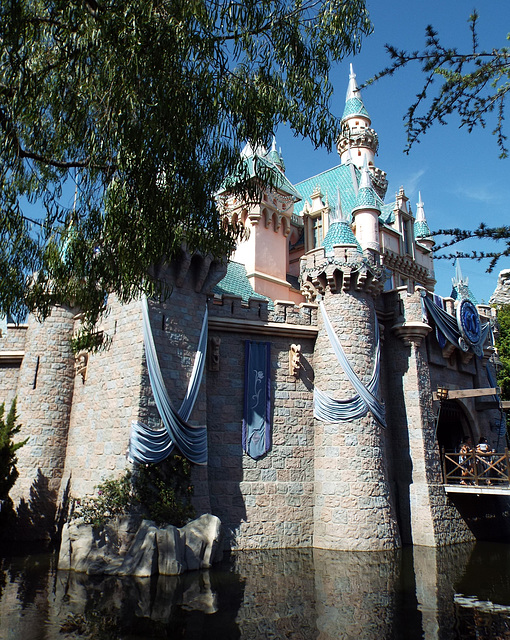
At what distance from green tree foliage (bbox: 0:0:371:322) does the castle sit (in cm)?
455

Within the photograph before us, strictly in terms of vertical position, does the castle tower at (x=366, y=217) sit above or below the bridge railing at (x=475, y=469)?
above

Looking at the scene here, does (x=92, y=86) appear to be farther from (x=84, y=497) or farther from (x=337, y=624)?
(x=84, y=497)

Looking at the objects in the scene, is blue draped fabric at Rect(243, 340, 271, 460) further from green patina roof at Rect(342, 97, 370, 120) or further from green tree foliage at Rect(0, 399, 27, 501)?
green patina roof at Rect(342, 97, 370, 120)

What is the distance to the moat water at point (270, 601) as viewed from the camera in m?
7.02

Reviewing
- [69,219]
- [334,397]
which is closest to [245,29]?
[69,219]

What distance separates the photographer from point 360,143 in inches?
1171

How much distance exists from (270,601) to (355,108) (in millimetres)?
28237

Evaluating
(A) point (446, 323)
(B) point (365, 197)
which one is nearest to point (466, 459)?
(A) point (446, 323)

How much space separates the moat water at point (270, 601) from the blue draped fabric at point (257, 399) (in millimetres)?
2795

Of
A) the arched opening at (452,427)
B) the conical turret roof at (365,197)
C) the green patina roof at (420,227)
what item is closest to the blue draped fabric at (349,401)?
the arched opening at (452,427)

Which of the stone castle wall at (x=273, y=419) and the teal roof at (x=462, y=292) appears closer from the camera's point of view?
the stone castle wall at (x=273, y=419)

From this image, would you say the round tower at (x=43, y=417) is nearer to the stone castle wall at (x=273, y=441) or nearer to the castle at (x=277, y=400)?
the castle at (x=277, y=400)

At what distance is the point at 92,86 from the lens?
7016mm

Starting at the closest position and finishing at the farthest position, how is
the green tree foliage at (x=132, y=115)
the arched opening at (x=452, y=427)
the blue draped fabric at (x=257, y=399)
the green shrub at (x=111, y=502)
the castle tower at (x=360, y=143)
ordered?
the green tree foliage at (x=132, y=115) → the green shrub at (x=111, y=502) → the blue draped fabric at (x=257, y=399) → the arched opening at (x=452, y=427) → the castle tower at (x=360, y=143)
